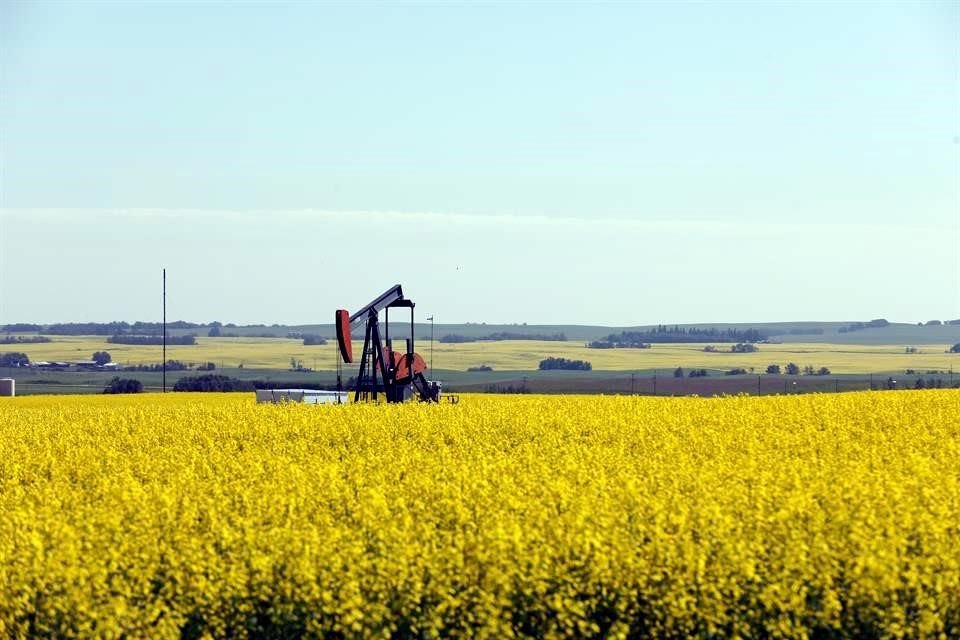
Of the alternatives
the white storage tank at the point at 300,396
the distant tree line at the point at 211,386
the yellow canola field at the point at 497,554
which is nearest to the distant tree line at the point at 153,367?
the distant tree line at the point at 211,386

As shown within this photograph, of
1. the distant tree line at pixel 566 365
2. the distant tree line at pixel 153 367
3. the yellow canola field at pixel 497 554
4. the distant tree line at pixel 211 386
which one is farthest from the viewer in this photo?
the distant tree line at pixel 566 365

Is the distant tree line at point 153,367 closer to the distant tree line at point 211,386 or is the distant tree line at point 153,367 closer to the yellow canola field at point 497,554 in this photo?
the distant tree line at point 211,386

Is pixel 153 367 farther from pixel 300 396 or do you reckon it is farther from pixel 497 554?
pixel 497 554

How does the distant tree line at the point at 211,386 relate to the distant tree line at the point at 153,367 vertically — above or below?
below

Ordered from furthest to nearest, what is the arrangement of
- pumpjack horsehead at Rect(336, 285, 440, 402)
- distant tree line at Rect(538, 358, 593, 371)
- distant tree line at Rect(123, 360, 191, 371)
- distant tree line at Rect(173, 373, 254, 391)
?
distant tree line at Rect(538, 358, 593, 371)
distant tree line at Rect(123, 360, 191, 371)
distant tree line at Rect(173, 373, 254, 391)
pumpjack horsehead at Rect(336, 285, 440, 402)

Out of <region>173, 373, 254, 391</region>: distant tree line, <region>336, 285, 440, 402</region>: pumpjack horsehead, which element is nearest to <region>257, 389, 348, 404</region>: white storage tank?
<region>336, 285, 440, 402</region>: pumpjack horsehead

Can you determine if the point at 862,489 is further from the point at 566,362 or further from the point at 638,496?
the point at 566,362

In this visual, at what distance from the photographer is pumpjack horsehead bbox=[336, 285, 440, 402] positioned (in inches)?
2330

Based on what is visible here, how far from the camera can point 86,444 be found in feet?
95.6

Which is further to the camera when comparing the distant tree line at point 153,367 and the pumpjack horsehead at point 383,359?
the distant tree line at point 153,367

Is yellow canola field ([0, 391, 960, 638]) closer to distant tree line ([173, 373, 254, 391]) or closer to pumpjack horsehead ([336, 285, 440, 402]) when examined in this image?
pumpjack horsehead ([336, 285, 440, 402])

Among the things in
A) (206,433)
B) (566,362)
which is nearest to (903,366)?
(566,362)

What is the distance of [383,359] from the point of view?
5997 centimetres

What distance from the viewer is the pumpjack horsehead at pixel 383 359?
59.2m
